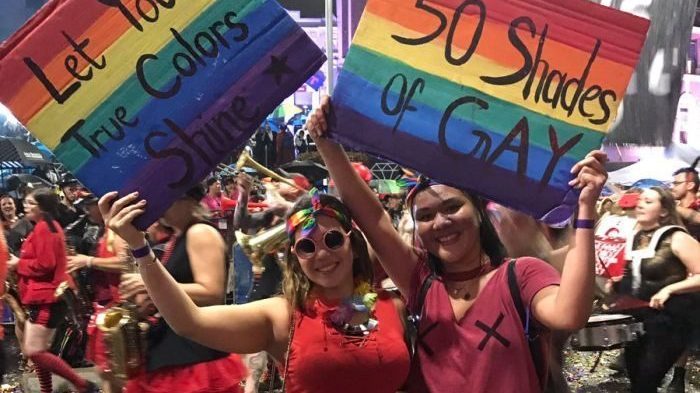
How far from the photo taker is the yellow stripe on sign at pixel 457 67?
1786 mm

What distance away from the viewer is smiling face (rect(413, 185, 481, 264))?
1.76m

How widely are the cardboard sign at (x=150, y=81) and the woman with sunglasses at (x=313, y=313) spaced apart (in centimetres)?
12

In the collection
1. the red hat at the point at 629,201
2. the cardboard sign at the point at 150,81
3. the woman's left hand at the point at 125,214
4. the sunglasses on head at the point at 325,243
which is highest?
the cardboard sign at the point at 150,81

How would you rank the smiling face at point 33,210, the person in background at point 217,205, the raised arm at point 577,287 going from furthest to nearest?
1. the person in background at point 217,205
2. the smiling face at point 33,210
3. the raised arm at point 577,287

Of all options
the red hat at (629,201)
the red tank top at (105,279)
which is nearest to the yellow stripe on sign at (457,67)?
the red hat at (629,201)

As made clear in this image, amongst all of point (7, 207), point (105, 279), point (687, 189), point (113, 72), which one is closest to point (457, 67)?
point (113, 72)

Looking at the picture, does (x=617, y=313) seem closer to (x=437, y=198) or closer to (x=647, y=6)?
(x=647, y=6)

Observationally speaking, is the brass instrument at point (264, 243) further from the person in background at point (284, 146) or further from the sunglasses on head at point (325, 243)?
the person in background at point (284, 146)

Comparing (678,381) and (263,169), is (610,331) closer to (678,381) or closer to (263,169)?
(678,381)

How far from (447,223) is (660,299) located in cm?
283

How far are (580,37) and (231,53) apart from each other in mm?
920

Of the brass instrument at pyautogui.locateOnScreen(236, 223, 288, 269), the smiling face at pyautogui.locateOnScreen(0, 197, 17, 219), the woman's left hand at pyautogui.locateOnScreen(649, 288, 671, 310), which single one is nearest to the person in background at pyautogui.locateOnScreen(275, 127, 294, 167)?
the smiling face at pyautogui.locateOnScreen(0, 197, 17, 219)

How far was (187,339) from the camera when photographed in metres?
2.32

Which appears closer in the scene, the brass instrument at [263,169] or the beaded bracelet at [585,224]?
the beaded bracelet at [585,224]
